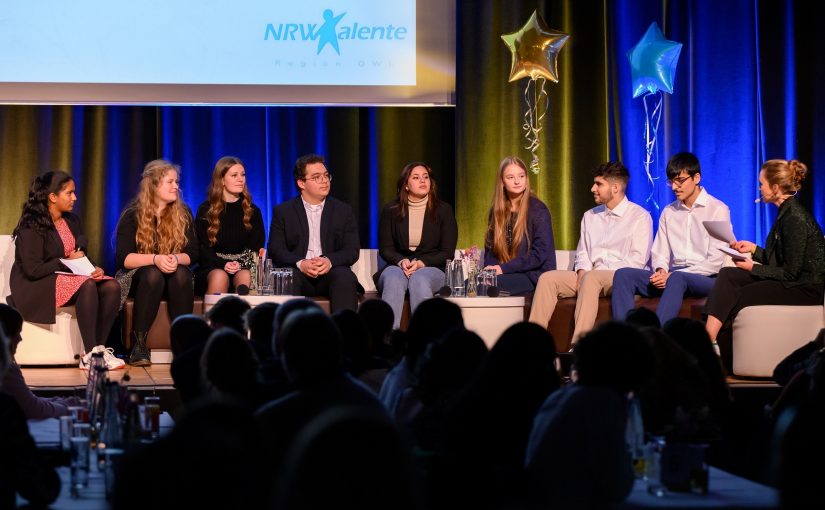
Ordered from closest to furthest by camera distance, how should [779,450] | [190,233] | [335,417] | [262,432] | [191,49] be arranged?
[335,417]
[779,450]
[262,432]
[190,233]
[191,49]

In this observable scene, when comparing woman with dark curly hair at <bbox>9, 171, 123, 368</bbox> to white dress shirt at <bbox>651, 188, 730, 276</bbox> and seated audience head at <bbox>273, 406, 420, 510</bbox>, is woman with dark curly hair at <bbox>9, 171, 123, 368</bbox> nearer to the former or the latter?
white dress shirt at <bbox>651, 188, 730, 276</bbox>

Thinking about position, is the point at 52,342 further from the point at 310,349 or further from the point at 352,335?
the point at 310,349

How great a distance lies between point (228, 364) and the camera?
8.40 feet

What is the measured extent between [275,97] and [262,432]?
488 cm

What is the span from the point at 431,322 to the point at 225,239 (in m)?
3.30

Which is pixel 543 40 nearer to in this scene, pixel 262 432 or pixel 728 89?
pixel 728 89

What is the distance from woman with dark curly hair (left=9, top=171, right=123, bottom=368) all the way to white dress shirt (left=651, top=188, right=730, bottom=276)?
3.08 meters

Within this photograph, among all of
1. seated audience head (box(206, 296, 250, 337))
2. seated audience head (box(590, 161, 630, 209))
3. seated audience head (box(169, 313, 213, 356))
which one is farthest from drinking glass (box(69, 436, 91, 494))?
seated audience head (box(590, 161, 630, 209))

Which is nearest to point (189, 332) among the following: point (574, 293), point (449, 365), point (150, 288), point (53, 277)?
point (449, 365)

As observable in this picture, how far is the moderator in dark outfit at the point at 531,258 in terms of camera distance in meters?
Result: 6.35

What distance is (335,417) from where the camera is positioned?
121 centimetres

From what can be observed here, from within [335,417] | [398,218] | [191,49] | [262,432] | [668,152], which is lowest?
[262,432]

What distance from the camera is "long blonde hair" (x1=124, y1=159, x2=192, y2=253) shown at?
6.20m

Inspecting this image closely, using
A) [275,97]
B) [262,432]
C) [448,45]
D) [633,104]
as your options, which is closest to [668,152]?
[633,104]
